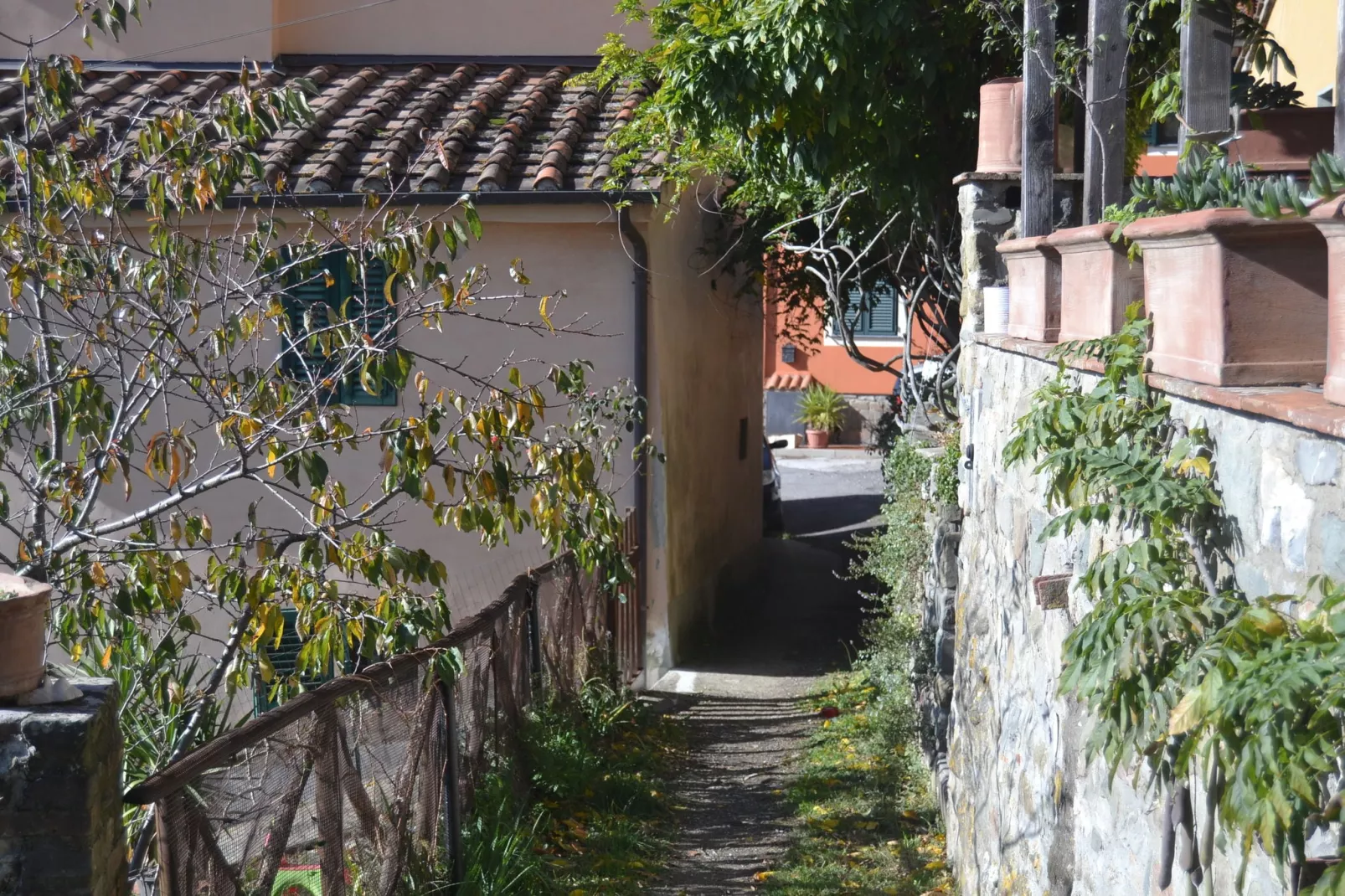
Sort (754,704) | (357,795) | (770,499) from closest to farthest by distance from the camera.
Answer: (357,795) < (754,704) < (770,499)

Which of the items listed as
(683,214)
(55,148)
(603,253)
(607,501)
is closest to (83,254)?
(55,148)

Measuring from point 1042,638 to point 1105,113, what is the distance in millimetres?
2372

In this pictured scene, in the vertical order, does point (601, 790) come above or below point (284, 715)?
below

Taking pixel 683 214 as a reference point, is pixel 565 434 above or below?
below

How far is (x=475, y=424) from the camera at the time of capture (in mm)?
4672

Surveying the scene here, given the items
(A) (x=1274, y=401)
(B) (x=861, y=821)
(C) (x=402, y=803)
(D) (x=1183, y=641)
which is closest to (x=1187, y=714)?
(D) (x=1183, y=641)

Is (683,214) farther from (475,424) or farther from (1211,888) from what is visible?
(1211,888)

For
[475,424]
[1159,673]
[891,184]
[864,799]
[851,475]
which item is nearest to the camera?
[1159,673]

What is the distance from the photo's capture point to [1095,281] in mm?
3381

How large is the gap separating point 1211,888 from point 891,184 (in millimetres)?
6402

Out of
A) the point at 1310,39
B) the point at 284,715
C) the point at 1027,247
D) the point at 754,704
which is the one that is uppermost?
the point at 1310,39

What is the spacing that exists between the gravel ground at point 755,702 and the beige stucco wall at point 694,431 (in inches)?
14.4

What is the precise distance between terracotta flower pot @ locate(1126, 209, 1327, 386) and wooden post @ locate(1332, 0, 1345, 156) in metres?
0.70

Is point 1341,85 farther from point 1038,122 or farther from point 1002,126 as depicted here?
point 1002,126
